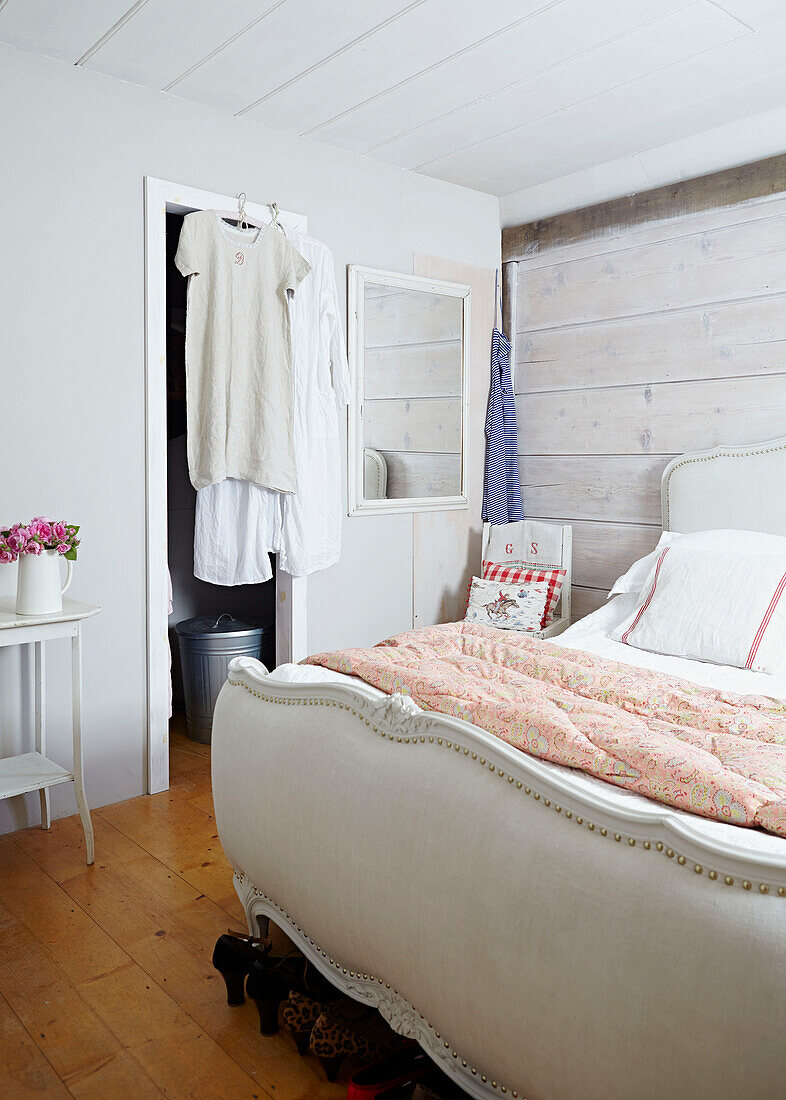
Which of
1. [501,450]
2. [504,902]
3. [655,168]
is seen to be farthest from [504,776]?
[655,168]

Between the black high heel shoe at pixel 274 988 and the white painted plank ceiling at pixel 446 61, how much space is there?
2.38 metres

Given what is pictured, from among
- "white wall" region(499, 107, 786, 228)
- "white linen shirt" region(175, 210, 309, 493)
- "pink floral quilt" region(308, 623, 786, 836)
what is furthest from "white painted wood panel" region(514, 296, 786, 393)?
"pink floral quilt" region(308, 623, 786, 836)

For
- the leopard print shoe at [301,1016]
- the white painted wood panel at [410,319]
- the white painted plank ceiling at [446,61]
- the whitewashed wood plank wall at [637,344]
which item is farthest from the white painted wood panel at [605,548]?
the leopard print shoe at [301,1016]

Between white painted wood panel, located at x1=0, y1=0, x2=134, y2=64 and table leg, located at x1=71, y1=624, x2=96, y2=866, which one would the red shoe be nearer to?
table leg, located at x1=71, y1=624, x2=96, y2=866

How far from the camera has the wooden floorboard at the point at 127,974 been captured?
1578 mm

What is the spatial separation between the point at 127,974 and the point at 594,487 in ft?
8.61

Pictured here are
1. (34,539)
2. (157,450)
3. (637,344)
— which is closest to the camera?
(34,539)

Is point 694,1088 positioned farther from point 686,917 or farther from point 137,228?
point 137,228

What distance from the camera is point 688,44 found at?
2496mm

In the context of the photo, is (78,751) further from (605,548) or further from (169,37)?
(605,548)

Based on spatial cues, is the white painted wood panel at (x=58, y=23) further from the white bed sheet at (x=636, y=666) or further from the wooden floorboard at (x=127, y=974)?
the wooden floorboard at (x=127, y=974)

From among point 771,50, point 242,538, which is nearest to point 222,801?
point 242,538

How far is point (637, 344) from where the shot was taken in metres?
3.47

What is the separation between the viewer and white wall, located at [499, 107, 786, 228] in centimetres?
304
